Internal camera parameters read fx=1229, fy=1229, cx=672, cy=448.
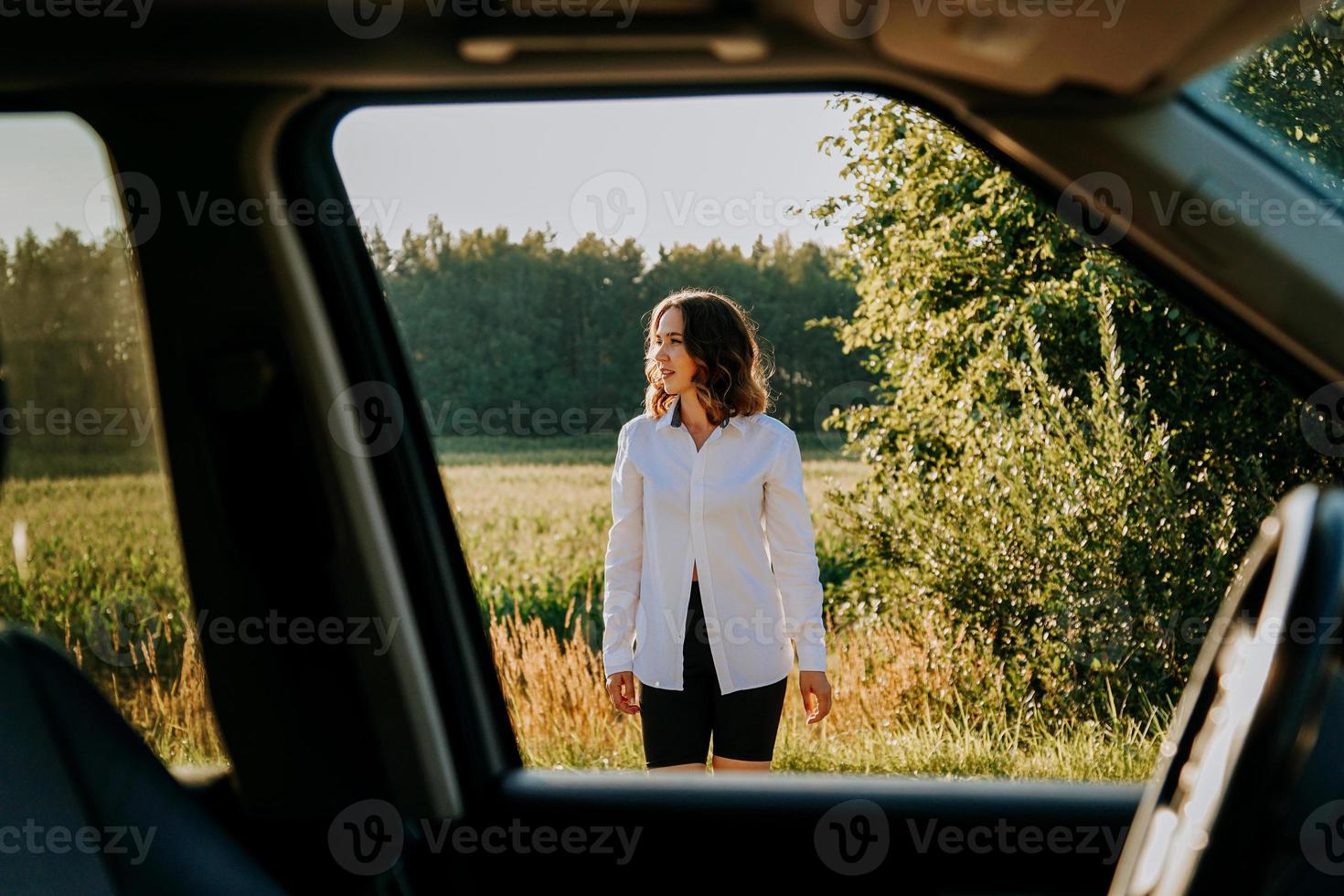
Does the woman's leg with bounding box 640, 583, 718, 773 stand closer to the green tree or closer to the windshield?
the windshield

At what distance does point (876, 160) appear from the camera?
6.80 metres

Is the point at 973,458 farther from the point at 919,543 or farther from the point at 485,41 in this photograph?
the point at 485,41

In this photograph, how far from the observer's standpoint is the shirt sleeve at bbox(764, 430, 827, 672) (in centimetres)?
326

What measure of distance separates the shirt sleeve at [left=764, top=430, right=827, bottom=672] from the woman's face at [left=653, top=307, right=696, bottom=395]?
332mm

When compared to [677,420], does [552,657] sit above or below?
below

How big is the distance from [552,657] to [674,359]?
2596 millimetres

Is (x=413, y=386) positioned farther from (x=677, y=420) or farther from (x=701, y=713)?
(x=701, y=713)

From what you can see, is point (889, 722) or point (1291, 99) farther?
point (889, 722)

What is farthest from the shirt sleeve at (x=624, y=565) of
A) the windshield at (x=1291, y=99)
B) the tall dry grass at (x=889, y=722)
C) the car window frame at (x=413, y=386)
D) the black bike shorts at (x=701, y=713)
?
the windshield at (x=1291, y=99)

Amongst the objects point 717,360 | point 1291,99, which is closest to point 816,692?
point 717,360

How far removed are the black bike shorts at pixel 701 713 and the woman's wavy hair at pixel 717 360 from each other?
1.62 ft

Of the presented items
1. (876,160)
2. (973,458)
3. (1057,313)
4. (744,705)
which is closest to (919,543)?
(973,458)

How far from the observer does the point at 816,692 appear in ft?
10.8

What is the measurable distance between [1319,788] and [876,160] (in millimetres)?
6017
